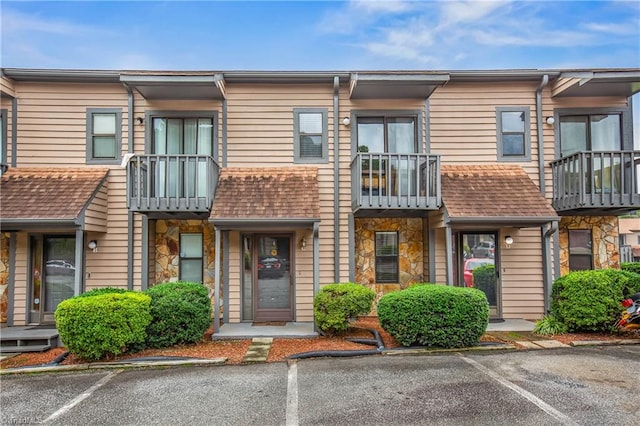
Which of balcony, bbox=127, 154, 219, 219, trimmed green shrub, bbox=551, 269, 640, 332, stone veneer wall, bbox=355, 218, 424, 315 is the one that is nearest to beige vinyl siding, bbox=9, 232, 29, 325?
balcony, bbox=127, 154, 219, 219

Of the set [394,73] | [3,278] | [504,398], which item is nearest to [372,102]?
[394,73]

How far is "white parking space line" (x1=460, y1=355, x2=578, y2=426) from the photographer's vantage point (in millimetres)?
4250

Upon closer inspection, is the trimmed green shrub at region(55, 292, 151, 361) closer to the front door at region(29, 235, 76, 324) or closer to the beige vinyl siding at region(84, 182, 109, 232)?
the beige vinyl siding at region(84, 182, 109, 232)

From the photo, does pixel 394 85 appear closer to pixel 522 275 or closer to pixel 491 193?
pixel 491 193

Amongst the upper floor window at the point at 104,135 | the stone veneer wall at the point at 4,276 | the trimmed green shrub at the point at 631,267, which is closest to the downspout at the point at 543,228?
the trimmed green shrub at the point at 631,267

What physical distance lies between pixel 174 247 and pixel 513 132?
854 cm

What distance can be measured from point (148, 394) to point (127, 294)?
2.24 metres

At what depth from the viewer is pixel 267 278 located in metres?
9.35

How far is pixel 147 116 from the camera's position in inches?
370

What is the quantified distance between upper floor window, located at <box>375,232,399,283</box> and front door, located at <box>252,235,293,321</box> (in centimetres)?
211

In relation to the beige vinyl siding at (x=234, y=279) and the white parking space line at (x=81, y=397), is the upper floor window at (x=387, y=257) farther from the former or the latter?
the white parking space line at (x=81, y=397)

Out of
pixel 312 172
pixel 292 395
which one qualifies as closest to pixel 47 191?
pixel 312 172

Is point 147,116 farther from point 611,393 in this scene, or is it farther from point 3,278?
point 611,393

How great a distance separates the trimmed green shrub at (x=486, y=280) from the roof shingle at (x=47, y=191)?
8.77 meters
